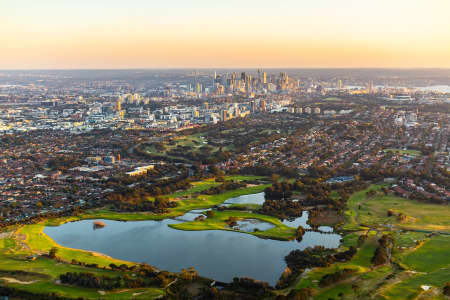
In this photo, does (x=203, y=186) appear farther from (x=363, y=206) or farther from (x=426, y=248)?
(x=426, y=248)

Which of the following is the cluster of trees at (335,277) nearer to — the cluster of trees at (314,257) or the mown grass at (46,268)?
the cluster of trees at (314,257)

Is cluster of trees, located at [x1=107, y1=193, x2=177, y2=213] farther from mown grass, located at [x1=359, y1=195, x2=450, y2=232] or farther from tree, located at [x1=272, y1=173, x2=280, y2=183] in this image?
mown grass, located at [x1=359, y1=195, x2=450, y2=232]

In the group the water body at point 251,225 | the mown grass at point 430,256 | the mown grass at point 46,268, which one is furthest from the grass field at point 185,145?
the mown grass at point 430,256

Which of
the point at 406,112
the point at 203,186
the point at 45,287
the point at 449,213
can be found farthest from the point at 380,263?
the point at 406,112

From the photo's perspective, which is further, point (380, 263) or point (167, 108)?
point (167, 108)

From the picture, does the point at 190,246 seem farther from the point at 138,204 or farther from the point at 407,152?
the point at 407,152

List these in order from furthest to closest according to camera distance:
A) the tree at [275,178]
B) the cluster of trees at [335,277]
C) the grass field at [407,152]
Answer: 1. the grass field at [407,152]
2. the tree at [275,178]
3. the cluster of trees at [335,277]
